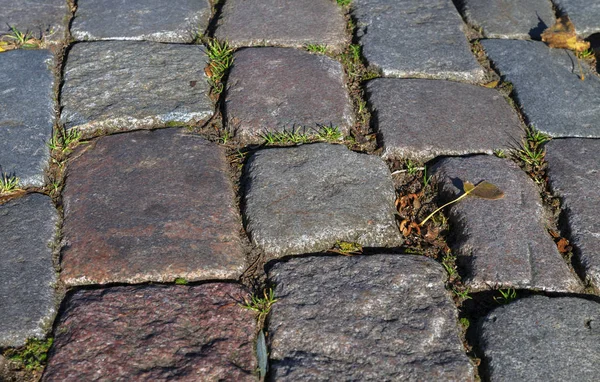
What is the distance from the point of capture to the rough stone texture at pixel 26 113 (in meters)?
2.33

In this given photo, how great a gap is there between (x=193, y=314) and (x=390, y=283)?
0.54m

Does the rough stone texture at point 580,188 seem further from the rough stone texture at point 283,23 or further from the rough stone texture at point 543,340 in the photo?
the rough stone texture at point 283,23

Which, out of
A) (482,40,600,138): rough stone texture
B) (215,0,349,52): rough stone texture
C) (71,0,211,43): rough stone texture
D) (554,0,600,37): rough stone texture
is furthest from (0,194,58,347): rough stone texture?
(554,0,600,37): rough stone texture

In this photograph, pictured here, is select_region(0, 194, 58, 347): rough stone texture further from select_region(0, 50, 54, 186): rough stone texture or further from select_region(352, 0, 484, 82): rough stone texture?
select_region(352, 0, 484, 82): rough stone texture

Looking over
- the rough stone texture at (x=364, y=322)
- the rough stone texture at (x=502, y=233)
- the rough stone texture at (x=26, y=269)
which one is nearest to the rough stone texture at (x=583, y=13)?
the rough stone texture at (x=502, y=233)

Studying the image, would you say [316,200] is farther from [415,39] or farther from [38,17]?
[38,17]

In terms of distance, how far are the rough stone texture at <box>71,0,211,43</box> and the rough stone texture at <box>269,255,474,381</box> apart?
1.48m

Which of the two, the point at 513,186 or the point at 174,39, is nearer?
the point at 513,186

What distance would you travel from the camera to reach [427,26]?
3.21 metres

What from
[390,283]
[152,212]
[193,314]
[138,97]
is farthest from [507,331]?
[138,97]

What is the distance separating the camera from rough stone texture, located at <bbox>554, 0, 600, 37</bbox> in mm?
3275

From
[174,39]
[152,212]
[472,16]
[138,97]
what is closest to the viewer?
[152,212]

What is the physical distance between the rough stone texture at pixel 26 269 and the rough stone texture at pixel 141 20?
107 cm

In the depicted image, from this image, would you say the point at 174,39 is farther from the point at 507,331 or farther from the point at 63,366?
the point at 507,331
